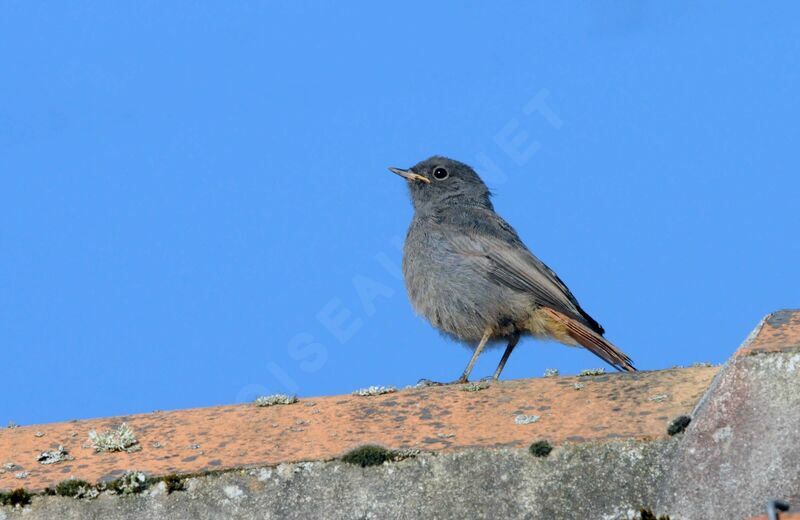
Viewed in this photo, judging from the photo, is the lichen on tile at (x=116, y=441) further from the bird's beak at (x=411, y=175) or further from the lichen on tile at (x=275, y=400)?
the bird's beak at (x=411, y=175)

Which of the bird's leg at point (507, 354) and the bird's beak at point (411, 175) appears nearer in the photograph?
the bird's leg at point (507, 354)

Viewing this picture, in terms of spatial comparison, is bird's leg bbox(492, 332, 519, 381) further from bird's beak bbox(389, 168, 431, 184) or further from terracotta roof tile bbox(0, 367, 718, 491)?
terracotta roof tile bbox(0, 367, 718, 491)

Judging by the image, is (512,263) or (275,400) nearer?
(275,400)

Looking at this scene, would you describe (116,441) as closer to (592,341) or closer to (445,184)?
(592,341)

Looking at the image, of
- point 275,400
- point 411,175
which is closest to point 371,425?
point 275,400

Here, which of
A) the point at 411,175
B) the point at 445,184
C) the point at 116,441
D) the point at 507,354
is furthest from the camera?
the point at 411,175

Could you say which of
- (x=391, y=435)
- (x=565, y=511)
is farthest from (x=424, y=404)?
(x=565, y=511)

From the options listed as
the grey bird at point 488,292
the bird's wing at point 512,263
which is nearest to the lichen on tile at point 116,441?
the grey bird at point 488,292
